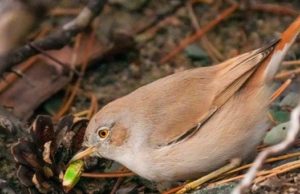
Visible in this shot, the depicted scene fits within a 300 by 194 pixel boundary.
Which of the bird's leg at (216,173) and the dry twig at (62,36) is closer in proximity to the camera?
the bird's leg at (216,173)

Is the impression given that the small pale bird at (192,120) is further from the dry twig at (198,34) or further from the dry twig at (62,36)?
the dry twig at (198,34)

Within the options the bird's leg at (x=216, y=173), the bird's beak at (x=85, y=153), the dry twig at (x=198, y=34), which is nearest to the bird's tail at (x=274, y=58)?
the bird's leg at (x=216, y=173)

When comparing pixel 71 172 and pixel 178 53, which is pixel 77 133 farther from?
pixel 178 53

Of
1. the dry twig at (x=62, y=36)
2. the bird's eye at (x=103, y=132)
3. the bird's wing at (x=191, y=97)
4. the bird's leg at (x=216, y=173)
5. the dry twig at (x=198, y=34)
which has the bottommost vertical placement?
the bird's leg at (x=216, y=173)

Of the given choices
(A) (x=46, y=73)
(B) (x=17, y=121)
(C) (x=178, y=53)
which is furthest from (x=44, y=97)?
(C) (x=178, y=53)

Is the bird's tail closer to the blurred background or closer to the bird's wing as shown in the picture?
the bird's wing

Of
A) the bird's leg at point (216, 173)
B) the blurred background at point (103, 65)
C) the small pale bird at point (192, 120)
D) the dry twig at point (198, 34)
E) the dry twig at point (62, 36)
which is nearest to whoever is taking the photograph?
the small pale bird at point (192, 120)

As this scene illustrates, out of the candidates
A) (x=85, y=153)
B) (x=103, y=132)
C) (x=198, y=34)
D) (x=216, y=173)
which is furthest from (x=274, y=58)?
(x=198, y=34)
